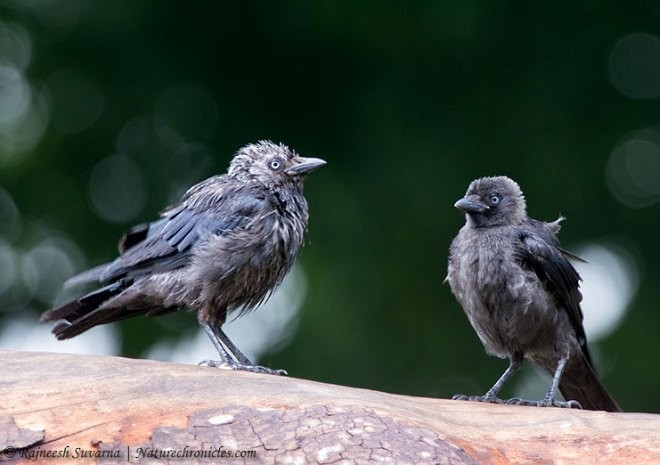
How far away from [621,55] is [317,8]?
2.65 meters

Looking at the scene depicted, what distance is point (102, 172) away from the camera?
1070 cm

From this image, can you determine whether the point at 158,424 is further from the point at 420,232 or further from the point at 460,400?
the point at 420,232

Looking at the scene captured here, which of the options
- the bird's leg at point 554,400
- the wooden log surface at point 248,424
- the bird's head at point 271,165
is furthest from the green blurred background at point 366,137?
the wooden log surface at point 248,424

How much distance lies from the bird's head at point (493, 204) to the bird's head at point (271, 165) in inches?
34.7

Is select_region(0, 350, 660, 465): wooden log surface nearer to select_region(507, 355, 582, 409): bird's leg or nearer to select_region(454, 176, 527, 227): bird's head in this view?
select_region(507, 355, 582, 409): bird's leg

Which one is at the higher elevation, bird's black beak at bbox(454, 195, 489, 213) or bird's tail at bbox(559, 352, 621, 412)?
bird's black beak at bbox(454, 195, 489, 213)

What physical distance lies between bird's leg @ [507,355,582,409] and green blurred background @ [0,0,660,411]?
3.18 metres

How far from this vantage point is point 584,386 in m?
7.27

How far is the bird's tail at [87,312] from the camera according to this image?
6996 mm

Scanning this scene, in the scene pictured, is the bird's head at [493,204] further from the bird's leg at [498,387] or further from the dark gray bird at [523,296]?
the bird's leg at [498,387]

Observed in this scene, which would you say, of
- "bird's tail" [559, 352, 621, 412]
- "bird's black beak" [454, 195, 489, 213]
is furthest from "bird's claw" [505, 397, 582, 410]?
"bird's black beak" [454, 195, 489, 213]

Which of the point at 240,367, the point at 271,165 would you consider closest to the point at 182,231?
the point at 271,165

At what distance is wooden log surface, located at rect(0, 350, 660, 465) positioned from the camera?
200 inches

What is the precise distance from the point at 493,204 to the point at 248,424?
264cm
